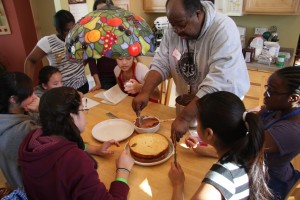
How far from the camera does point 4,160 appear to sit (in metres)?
1.13

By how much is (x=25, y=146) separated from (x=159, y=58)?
97 cm

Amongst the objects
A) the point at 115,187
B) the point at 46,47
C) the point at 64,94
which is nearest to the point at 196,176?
the point at 115,187

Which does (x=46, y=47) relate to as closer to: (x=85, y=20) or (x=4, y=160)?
(x=4, y=160)

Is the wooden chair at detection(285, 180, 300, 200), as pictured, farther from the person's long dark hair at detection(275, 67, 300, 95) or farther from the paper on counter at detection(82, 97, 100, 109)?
the paper on counter at detection(82, 97, 100, 109)

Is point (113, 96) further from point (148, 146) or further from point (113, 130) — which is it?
point (148, 146)

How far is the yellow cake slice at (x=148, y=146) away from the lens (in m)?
1.10

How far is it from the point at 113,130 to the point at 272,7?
224 cm

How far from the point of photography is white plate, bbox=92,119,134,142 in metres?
1.31

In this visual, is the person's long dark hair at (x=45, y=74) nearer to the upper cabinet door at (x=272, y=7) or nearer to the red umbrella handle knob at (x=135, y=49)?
the red umbrella handle knob at (x=135, y=49)

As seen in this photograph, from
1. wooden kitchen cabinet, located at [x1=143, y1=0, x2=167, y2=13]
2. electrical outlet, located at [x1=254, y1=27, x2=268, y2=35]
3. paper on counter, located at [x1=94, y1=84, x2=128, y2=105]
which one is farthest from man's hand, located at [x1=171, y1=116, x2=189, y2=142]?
wooden kitchen cabinet, located at [x1=143, y1=0, x2=167, y2=13]

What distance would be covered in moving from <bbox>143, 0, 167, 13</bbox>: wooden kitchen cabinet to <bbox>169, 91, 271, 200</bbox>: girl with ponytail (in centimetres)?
266

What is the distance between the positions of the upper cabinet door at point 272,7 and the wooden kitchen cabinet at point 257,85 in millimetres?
668

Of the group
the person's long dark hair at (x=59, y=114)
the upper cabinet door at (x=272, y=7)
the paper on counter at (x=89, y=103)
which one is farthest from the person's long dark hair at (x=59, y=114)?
the upper cabinet door at (x=272, y=7)

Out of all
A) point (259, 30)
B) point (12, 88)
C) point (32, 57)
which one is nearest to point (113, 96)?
point (12, 88)
